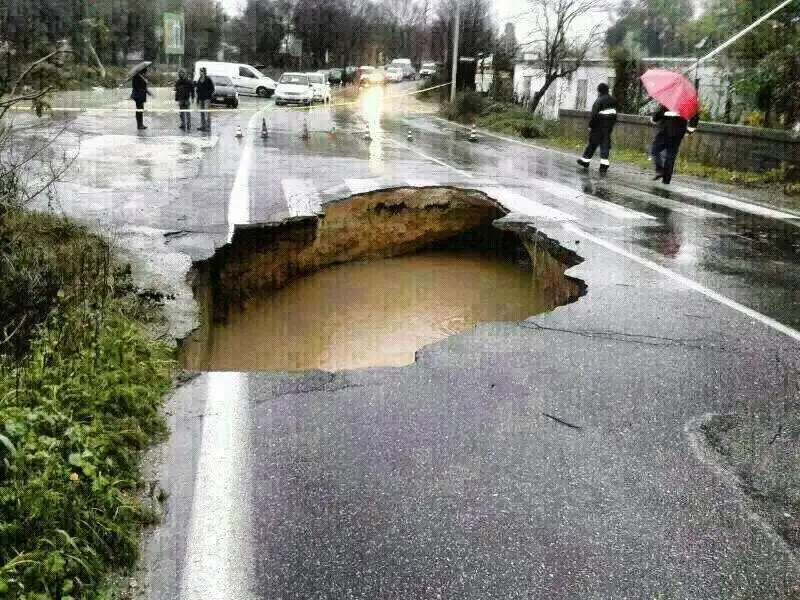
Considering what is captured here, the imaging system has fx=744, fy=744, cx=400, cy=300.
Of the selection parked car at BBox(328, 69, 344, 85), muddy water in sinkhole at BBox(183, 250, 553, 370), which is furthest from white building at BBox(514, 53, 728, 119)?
parked car at BBox(328, 69, 344, 85)

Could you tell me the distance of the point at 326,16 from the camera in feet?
229

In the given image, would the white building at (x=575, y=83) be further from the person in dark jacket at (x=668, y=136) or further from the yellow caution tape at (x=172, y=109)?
the person in dark jacket at (x=668, y=136)

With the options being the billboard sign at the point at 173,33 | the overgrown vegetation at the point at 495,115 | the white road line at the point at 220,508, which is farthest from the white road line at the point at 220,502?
the billboard sign at the point at 173,33

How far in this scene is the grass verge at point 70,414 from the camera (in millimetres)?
2547

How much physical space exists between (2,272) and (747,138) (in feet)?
48.3

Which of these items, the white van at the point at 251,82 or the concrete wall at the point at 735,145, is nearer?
the concrete wall at the point at 735,145

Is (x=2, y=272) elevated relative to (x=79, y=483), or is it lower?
elevated

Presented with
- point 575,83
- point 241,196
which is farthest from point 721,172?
point 575,83

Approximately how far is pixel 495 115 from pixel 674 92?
755 inches

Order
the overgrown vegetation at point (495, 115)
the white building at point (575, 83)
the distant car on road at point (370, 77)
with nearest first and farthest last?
the overgrown vegetation at point (495, 115) → the white building at point (575, 83) → the distant car on road at point (370, 77)

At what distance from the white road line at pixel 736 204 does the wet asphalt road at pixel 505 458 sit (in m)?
3.36

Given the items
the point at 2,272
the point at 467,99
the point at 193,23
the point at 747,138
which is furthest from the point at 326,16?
the point at 2,272

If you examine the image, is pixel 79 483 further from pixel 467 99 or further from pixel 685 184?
pixel 467 99

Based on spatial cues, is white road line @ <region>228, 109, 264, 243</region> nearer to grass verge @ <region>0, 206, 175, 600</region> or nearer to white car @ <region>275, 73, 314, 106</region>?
grass verge @ <region>0, 206, 175, 600</region>
